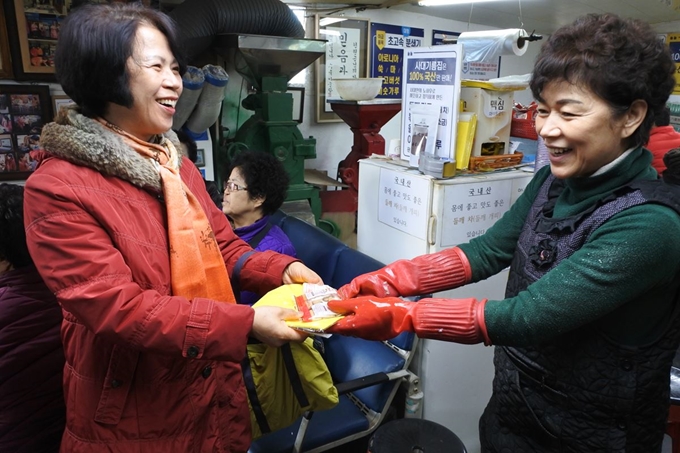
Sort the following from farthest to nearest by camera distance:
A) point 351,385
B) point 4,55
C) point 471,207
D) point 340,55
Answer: point 340,55 < point 4,55 < point 471,207 < point 351,385

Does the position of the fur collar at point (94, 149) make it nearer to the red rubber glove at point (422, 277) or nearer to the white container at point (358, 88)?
the red rubber glove at point (422, 277)

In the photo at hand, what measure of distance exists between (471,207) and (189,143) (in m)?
1.90

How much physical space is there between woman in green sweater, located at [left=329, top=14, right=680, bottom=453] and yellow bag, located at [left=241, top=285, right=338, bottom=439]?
393 mm

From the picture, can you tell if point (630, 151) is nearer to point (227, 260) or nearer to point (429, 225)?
point (429, 225)

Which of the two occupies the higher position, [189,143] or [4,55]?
[4,55]

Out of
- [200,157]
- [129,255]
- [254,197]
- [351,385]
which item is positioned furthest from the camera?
[200,157]

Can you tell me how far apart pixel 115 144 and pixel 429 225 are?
3.80 feet

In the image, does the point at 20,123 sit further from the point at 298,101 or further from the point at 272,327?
the point at 272,327

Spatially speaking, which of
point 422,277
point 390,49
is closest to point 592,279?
point 422,277

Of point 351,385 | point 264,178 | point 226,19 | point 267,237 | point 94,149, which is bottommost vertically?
point 351,385

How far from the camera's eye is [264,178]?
7.57 feet

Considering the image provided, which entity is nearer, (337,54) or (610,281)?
(610,281)

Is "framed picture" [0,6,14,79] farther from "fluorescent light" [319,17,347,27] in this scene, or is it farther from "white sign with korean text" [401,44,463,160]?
"white sign with korean text" [401,44,463,160]

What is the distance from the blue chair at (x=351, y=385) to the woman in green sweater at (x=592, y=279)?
660 millimetres
